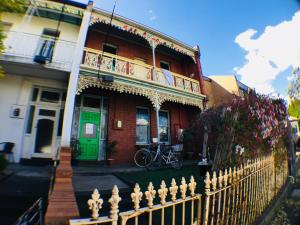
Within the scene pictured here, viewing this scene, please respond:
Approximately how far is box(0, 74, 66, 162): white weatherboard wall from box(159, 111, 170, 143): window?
5.79 metres

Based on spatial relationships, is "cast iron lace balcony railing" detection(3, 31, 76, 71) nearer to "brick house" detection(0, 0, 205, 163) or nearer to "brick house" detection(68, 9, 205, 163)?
"brick house" detection(0, 0, 205, 163)

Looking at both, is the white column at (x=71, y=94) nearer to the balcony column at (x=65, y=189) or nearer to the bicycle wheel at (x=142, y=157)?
the balcony column at (x=65, y=189)

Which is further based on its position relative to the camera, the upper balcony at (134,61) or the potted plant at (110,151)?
the potted plant at (110,151)

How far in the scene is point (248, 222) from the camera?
3.11 meters

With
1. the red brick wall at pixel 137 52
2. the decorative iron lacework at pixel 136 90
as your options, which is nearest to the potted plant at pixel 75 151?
the decorative iron lacework at pixel 136 90

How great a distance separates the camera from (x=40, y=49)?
8367 mm

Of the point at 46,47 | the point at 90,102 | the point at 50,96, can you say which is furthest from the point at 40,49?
the point at 90,102

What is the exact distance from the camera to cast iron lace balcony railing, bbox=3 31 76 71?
766cm

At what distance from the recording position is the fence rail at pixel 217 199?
64.2 inches

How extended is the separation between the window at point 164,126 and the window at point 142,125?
3.35ft

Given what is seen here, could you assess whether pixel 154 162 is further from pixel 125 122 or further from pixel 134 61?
pixel 134 61

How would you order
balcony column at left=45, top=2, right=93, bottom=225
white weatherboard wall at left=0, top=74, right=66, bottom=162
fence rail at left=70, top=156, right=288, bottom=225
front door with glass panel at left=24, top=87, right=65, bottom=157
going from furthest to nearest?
front door with glass panel at left=24, top=87, right=65, bottom=157 < white weatherboard wall at left=0, top=74, right=66, bottom=162 < balcony column at left=45, top=2, right=93, bottom=225 < fence rail at left=70, top=156, right=288, bottom=225

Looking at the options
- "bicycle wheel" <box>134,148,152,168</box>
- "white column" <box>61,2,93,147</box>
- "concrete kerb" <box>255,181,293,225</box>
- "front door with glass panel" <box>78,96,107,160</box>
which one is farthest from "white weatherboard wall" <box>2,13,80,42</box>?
"concrete kerb" <box>255,181,293,225</box>

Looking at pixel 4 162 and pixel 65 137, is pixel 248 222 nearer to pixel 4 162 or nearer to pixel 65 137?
pixel 65 137
